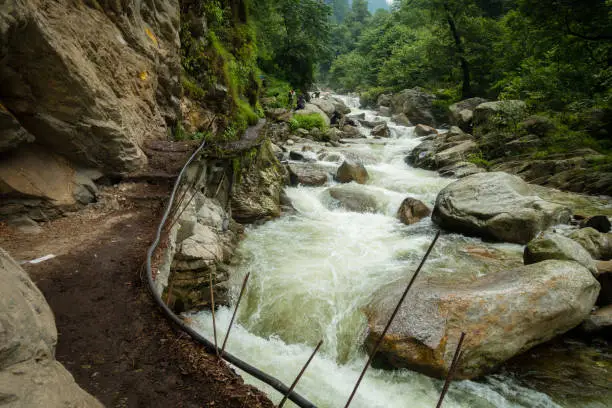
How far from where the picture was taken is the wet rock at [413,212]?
33.4 ft

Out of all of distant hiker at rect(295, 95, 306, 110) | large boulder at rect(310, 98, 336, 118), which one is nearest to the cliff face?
distant hiker at rect(295, 95, 306, 110)

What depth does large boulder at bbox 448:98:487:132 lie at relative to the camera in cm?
1992

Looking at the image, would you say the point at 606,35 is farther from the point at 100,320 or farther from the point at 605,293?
the point at 100,320

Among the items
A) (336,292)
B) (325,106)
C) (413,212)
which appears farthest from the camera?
(325,106)

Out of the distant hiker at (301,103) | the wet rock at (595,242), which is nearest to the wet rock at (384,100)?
the distant hiker at (301,103)

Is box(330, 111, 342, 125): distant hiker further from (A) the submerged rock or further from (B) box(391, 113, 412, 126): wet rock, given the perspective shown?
(B) box(391, 113, 412, 126): wet rock

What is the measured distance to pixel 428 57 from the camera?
25531 mm

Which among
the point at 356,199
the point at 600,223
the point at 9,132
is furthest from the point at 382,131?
the point at 9,132

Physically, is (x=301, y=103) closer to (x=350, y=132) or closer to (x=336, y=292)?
(x=350, y=132)

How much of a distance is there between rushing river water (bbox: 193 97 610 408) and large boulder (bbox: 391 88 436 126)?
625 inches

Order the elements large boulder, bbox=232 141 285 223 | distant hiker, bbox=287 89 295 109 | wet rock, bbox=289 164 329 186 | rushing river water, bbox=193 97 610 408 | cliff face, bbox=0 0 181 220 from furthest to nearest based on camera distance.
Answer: distant hiker, bbox=287 89 295 109
wet rock, bbox=289 164 329 186
large boulder, bbox=232 141 285 223
cliff face, bbox=0 0 181 220
rushing river water, bbox=193 97 610 408

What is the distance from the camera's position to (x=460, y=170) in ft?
46.8

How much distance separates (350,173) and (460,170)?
4.70 m

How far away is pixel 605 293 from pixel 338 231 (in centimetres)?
577
